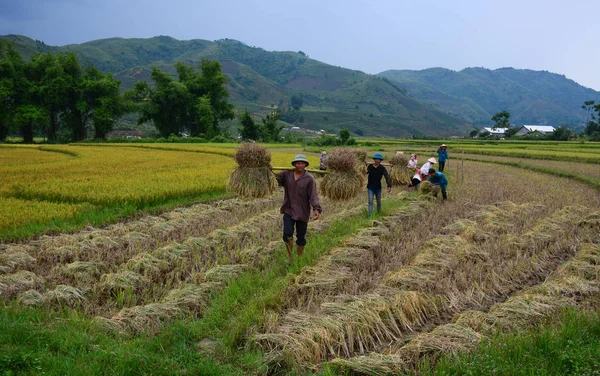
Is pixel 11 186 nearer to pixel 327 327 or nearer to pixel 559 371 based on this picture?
pixel 327 327

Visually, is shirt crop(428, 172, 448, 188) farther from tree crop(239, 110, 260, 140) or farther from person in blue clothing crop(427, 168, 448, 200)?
tree crop(239, 110, 260, 140)

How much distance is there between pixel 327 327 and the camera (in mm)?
3928

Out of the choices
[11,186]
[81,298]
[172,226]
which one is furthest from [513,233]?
[11,186]

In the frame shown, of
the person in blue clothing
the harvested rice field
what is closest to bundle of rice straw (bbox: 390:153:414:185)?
the person in blue clothing

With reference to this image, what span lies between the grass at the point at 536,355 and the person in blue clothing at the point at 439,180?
25.2 feet

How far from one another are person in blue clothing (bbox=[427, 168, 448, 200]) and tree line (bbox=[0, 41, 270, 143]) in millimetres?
36845

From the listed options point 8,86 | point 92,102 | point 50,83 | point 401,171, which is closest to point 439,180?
point 401,171

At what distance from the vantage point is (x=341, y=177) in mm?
8320

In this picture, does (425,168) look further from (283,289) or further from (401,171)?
(283,289)

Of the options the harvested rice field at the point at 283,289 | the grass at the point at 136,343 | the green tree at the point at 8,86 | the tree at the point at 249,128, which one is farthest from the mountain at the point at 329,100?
the grass at the point at 136,343

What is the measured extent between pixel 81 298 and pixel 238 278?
6.36 feet

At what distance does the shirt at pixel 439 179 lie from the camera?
11.4 metres

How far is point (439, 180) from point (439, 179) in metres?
0.03

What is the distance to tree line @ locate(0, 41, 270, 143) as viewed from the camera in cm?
3950
